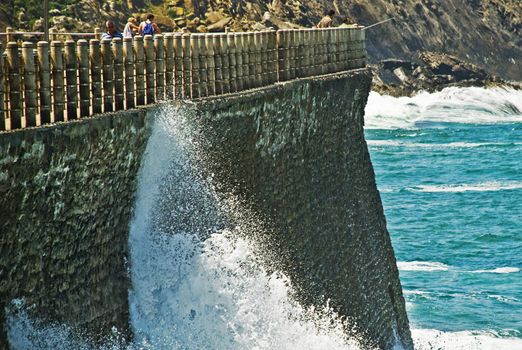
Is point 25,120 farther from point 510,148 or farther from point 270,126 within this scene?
point 510,148

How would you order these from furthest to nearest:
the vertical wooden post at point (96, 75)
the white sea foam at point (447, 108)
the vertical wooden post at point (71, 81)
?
the white sea foam at point (447, 108) → the vertical wooden post at point (96, 75) → the vertical wooden post at point (71, 81)

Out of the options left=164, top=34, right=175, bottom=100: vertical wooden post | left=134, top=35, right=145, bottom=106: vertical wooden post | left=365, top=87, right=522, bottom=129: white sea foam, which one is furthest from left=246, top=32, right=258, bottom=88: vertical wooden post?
left=365, top=87, right=522, bottom=129: white sea foam

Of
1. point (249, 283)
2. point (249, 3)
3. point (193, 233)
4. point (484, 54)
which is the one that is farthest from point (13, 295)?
point (484, 54)

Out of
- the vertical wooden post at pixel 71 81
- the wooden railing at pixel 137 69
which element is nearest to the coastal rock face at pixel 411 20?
the wooden railing at pixel 137 69

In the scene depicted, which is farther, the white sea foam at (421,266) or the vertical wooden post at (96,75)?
the white sea foam at (421,266)

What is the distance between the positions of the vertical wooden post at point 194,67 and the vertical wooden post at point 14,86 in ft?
18.1

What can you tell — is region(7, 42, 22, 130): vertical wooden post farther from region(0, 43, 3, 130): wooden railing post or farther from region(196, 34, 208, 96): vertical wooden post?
region(196, 34, 208, 96): vertical wooden post

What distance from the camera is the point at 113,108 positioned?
17.0 m

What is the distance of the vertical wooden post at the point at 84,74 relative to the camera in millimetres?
16125

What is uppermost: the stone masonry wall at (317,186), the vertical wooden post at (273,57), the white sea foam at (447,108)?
the vertical wooden post at (273,57)

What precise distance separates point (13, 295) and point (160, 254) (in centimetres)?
390

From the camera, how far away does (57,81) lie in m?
15.6

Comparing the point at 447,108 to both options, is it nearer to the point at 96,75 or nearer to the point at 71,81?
the point at 96,75

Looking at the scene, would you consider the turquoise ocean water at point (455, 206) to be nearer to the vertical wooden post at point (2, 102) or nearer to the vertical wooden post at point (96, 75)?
the vertical wooden post at point (96, 75)
